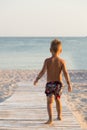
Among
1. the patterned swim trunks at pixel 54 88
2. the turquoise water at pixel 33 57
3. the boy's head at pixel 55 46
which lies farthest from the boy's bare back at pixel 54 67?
the turquoise water at pixel 33 57

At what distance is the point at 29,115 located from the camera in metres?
7.82

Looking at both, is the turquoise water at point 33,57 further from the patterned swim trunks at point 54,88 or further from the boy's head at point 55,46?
the boy's head at point 55,46

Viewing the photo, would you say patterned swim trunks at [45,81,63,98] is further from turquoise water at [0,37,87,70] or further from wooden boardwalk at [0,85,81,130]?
turquoise water at [0,37,87,70]

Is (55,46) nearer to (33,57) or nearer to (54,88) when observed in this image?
(54,88)

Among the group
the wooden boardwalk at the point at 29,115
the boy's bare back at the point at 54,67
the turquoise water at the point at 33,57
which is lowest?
the turquoise water at the point at 33,57

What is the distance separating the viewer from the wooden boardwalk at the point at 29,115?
678 centimetres

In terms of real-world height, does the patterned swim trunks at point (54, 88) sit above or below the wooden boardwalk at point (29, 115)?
above

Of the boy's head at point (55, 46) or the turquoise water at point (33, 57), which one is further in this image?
the turquoise water at point (33, 57)

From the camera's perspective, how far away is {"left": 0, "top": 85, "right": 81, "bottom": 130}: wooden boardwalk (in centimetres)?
678

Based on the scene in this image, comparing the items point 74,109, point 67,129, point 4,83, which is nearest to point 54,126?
point 67,129

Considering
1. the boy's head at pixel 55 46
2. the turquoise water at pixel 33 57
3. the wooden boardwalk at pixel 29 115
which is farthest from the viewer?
the turquoise water at pixel 33 57

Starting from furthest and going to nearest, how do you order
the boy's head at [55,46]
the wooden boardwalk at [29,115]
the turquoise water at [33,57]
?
the turquoise water at [33,57] → the wooden boardwalk at [29,115] → the boy's head at [55,46]

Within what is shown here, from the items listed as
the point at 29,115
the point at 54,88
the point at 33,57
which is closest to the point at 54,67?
the point at 54,88

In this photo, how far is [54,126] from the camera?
22.2 ft
